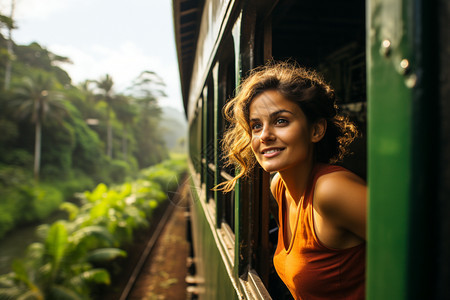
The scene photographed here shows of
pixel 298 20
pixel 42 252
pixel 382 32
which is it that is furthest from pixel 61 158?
pixel 382 32

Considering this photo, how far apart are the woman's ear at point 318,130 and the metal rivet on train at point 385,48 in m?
0.67

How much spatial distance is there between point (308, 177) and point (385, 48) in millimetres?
738

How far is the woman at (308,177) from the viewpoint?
0.84 metres

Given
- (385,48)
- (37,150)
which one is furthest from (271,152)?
(37,150)

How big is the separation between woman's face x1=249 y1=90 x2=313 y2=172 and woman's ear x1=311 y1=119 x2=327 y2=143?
16mm

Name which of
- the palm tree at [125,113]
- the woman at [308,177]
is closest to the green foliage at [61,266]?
the woman at [308,177]

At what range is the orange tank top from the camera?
35.2 inches

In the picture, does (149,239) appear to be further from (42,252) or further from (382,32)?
(382,32)

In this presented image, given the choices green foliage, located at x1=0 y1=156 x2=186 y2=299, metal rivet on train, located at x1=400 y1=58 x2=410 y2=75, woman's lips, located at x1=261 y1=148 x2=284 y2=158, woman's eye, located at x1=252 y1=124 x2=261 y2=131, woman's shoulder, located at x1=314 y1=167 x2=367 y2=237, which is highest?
metal rivet on train, located at x1=400 y1=58 x2=410 y2=75

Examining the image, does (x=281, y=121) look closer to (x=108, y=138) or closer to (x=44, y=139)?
(x=44, y=139)

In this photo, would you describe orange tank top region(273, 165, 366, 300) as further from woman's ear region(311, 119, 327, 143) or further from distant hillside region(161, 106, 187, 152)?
distant hillside region(161, 106, 187, 152)

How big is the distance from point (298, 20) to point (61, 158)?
113 ft

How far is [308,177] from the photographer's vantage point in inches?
44.1

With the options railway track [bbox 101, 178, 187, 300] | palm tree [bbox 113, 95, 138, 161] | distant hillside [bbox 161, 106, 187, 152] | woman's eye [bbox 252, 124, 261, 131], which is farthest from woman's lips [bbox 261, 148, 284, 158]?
distant hillside [bbox 161, 106, 187, 152]
